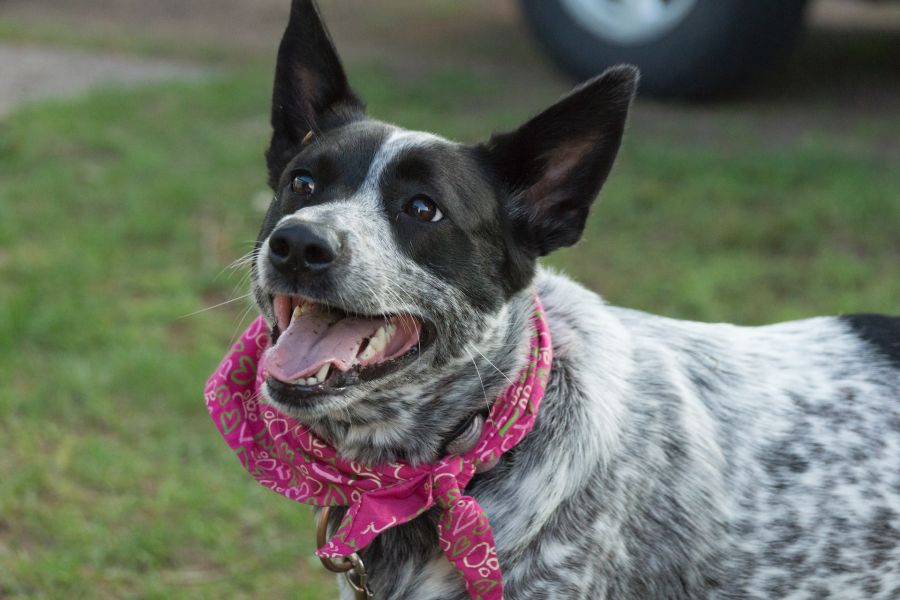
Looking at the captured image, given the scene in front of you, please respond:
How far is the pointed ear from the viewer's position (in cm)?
241

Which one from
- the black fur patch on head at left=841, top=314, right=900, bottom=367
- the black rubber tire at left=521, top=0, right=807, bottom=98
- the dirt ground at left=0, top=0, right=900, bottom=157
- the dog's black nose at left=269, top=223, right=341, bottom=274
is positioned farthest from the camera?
the dirt ground at left=0, top=0, right=900, bottom=157

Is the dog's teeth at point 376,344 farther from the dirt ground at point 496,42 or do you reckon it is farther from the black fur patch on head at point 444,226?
A: the dirt ground at point 496,42

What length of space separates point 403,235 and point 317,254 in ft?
0.88

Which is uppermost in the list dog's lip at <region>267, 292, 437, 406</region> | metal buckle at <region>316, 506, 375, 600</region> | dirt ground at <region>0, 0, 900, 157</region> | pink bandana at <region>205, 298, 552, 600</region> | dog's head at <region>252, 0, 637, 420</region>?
dog's head at <region>252, 0, 637, 420</region>

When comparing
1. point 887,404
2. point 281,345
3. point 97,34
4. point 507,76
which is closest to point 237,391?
point 281,345

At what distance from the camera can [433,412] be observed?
2.44 meters

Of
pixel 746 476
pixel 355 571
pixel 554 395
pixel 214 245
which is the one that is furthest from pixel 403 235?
pixel 214 245

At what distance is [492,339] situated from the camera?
245 centimetres

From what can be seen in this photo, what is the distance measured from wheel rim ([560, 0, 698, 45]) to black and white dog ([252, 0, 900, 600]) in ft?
15.1

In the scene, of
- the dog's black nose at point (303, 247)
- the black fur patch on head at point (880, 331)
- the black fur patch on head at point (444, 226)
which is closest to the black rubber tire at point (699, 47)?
the black fur patch on head at point (880, 331)

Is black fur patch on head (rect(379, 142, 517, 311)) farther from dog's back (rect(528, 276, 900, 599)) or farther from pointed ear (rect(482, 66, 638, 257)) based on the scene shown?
dog's back (rect(528, 276, 900, 599))

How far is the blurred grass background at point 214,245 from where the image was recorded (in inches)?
134

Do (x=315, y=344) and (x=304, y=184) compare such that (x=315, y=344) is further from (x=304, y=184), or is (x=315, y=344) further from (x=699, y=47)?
(x=699, y=47)

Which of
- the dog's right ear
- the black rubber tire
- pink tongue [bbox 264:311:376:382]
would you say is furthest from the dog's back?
the black rubber tire
